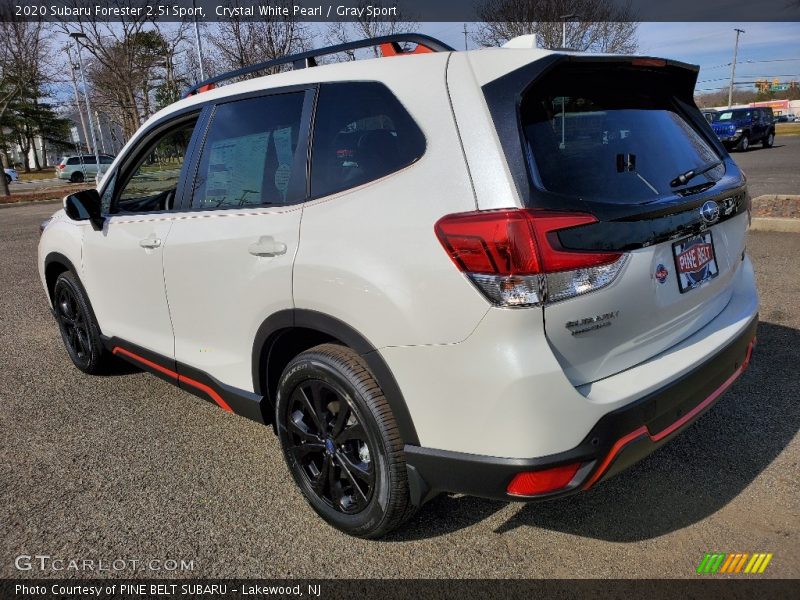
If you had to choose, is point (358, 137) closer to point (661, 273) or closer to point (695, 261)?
point (661, 273)

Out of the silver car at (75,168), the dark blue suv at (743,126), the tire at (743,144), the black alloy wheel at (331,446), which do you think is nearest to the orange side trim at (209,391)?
the black alloy wheel at (331,446)

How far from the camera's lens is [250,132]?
284cm

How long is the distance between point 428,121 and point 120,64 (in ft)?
84.0

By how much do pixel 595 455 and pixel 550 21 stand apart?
28.4 metres

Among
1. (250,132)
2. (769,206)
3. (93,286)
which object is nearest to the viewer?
(250,132)

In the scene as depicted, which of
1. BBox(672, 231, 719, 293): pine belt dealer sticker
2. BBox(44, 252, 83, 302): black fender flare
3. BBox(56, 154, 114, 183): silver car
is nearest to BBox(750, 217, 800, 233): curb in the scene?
BBox(672, 231, 719, 293): pine belt dealer sticker

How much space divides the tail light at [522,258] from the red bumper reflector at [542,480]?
0.53 m

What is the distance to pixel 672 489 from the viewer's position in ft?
8.86

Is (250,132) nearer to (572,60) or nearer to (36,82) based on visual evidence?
(572,60)

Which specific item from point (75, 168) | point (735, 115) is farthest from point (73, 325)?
point (75, 168)

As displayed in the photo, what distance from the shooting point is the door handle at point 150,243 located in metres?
3.11

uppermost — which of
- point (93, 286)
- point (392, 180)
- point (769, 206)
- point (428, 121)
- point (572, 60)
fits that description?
point (572, 60)

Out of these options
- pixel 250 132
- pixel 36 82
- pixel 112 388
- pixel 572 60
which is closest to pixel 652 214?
pixel 572 60

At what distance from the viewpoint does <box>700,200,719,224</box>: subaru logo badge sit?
2262 mm
